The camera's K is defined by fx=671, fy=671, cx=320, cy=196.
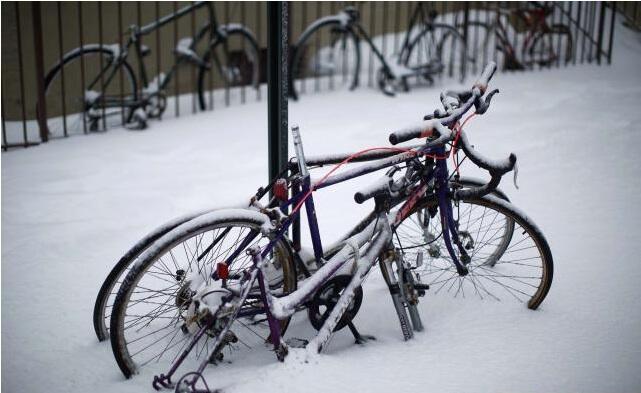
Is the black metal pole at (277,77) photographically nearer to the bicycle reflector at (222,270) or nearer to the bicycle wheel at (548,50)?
the bicycle reflector at (222,270)

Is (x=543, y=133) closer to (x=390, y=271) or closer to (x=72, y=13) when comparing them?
(x=390, y=271)

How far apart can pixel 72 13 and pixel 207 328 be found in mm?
6002

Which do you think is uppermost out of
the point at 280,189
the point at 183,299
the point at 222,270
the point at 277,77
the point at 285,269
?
the point at 277,77

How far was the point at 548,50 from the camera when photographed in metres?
9.90

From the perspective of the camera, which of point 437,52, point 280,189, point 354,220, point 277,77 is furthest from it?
point 437,52

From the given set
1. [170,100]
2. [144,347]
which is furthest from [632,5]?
[144,347]

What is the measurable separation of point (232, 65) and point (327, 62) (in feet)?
4.15

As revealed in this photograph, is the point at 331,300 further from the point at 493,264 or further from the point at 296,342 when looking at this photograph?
the point at 493,264

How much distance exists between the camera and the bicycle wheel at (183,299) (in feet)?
9.64

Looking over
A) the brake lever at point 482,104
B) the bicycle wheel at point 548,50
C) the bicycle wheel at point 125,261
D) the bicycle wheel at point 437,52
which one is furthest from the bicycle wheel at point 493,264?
the bicycle wheel at point 548,50

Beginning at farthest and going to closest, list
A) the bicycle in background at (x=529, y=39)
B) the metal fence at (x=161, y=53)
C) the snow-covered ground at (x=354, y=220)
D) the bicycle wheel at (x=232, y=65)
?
the bicycle in background at (x=529, y=39), the bicycle wheel at (x=232, y=65), the metal fence at (x=161, y=53), the snow-covered ground at (x=354, y=220)

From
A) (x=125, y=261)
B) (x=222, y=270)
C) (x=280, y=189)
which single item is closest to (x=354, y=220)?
(x=280, y=189)

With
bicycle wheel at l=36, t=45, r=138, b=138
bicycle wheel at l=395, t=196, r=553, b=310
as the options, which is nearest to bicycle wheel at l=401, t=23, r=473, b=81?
bicycle wheel at l=36, t=45, r=138, b=138

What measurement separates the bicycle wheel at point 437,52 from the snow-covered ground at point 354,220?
1.58 feet
